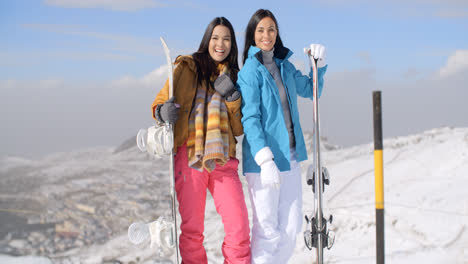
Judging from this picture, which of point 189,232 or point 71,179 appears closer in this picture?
point 189,232

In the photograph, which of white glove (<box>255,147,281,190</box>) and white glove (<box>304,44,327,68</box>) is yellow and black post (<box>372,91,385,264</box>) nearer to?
white glove (<box>304,44,327,68</box>)

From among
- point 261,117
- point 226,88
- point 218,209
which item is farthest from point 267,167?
point 226,88

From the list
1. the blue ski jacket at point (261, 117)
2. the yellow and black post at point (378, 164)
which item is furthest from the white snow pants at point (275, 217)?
the yellow and black post at point (378, 164)

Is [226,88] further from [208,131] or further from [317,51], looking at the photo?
[317,51]

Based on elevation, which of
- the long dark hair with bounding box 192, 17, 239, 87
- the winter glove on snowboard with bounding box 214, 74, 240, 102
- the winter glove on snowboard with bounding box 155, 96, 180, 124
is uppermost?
the long dark hair with bounding box 192, 17, 239, 87

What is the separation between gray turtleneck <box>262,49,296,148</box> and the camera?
3014mm

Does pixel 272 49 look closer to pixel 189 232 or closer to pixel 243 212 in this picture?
pixel 243 212

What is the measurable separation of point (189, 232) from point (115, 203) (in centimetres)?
476

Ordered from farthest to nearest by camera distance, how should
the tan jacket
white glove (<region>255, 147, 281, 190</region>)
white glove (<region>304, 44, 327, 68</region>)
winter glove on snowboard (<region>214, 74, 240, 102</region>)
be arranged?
1. white glove (<region>304, 44, 327, 68</region>)
2. the tan jacket
3. winter glove on snowboard (<region>214, 74, 240, 102</region>)
4. white glove (<region>255, 147, 281, 190</region>)

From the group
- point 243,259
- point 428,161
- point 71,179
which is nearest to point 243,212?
point 243,259

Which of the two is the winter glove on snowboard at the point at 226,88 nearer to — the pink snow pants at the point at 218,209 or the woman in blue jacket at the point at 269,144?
the woman in blue jacket at the point at 269,144

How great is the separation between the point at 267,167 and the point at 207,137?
46 centimetres

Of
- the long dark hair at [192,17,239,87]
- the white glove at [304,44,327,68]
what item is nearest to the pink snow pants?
the long dark hair at [192,17,239,87]

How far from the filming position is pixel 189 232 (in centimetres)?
297
